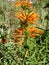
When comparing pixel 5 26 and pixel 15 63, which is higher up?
pixel 15 63

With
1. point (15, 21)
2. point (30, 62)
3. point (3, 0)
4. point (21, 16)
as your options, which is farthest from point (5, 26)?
point (30, 62)

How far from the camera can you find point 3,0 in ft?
21.5

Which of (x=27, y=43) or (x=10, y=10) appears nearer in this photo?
(x=27, y=43)

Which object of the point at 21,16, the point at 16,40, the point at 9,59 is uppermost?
the point at 21,16

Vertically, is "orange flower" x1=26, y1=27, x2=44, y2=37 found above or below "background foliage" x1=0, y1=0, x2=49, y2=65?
above

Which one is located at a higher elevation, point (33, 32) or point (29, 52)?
point (33, 32)

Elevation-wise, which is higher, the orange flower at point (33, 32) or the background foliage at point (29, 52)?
the orange flower at point (33, 32)

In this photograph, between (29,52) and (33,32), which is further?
(33,32)

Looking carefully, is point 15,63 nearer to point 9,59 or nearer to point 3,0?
point 9,59

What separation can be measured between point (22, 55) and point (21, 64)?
0.26 ft

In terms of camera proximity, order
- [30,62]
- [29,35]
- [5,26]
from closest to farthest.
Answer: [30,62] → [29,35] → [5,26]

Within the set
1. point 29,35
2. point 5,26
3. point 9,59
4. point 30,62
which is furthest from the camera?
point 5,26

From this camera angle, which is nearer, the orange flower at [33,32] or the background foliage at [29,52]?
the background foliage at [29,52]

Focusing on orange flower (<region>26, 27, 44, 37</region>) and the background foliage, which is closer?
the background foliage
